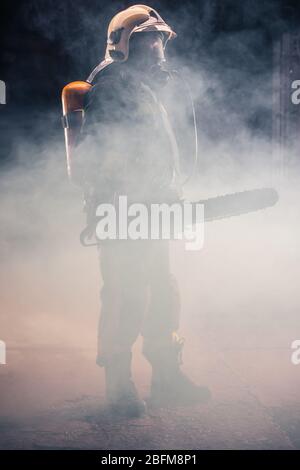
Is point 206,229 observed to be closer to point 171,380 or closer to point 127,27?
point 171,380

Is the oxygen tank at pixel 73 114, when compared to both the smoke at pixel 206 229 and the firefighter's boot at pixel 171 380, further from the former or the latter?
the firefighter's boot at pixel 171 380

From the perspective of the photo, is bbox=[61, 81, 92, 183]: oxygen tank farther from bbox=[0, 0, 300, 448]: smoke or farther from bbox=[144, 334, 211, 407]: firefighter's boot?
bbox=[144, 334, 211, 407]: firefighter's boot

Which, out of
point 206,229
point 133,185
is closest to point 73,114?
point 133,185

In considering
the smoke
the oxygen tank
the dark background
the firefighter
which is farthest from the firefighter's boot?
the dark background

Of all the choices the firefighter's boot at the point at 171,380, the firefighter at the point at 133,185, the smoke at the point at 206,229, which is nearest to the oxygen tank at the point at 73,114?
the firefighter at the point at 133,185

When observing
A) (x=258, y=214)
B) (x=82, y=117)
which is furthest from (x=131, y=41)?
(x=258, y=214)

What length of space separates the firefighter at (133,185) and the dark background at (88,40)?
5.66 feet

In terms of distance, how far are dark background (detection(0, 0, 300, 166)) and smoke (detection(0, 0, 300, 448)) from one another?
0.03ft

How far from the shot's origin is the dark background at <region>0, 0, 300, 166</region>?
14.0 ft

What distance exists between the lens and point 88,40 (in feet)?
14.4

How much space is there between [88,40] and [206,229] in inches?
73.2

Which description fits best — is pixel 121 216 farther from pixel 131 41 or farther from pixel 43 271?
pixel 43 271

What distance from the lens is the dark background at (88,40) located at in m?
4.25

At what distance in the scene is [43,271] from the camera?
5160mm
